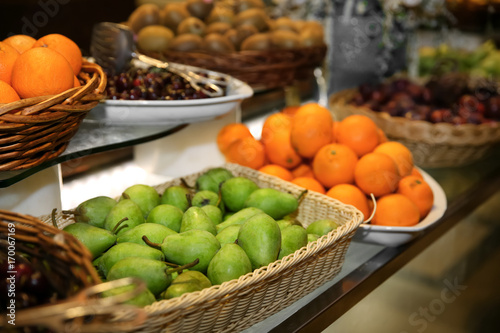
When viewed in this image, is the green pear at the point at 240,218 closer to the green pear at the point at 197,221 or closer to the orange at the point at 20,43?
the green pear at the point at 197,221

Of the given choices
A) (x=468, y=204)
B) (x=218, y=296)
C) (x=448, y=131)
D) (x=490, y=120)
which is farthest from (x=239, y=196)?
(x=490, y=120)

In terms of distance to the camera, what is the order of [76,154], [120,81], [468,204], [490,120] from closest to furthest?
1. [76,154]
2. [120,81]
3. [468,204]
4. [490,120]

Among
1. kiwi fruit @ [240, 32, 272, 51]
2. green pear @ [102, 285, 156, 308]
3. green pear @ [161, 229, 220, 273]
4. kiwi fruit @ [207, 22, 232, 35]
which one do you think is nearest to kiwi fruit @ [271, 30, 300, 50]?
kiwi fruit @ [240, 32, 272, 51]

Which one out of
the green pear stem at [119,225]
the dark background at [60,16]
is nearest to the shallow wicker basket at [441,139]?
the green pear stem at [119,225]

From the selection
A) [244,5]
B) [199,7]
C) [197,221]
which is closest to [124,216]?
[197,221]

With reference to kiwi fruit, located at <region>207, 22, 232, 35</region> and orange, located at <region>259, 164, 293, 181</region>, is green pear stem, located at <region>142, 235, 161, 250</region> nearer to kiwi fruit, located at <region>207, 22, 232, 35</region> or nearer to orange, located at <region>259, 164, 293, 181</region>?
orange, located at <region>259, 164, 293, 181</region>

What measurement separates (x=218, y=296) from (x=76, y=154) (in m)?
0.47

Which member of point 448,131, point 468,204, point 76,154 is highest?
point 76,154

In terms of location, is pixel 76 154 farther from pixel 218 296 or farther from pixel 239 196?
pixel 218 296

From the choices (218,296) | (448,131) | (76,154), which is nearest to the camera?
(218,296)

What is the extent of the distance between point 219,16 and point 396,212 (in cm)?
101

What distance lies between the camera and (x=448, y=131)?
1619mm

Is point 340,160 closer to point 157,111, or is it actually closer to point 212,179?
point 212,179

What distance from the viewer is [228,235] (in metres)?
0.86
